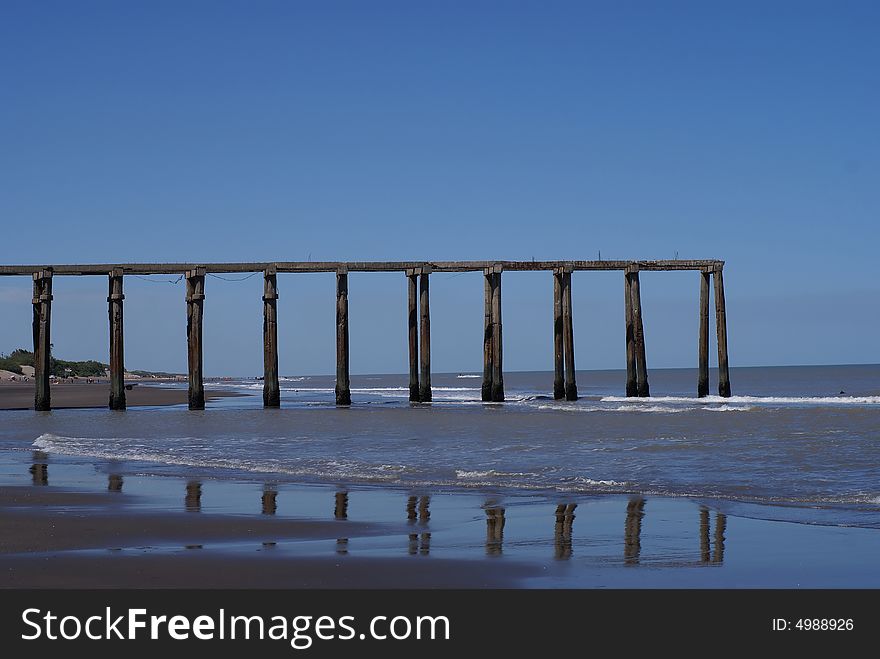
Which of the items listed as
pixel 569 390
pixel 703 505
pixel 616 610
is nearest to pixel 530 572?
pixel 616 610

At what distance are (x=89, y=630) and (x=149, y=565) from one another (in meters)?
1.69

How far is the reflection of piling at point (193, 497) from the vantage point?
10.1 meters

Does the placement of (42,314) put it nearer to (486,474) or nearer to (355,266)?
(355,266)

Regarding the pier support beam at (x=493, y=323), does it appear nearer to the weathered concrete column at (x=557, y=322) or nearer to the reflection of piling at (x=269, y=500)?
the weathered concrete column at (x=557, y=322)

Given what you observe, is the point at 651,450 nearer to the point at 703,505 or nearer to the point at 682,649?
the point at 703,505

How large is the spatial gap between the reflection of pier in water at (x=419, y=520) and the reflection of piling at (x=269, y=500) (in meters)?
1.36

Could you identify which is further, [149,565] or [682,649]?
[149,565]

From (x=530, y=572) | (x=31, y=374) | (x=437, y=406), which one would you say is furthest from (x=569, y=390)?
(x=31, y=374)

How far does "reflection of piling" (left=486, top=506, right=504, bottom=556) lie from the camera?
24.6 feet

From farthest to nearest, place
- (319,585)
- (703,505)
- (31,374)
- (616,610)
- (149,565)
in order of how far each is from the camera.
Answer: (31,374)
(703,505)
(149,565)
(319,585)
(616,610)

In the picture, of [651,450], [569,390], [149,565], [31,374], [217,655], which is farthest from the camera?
[31,374]

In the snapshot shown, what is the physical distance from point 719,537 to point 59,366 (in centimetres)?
8772

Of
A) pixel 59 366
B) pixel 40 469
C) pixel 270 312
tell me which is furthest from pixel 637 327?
pixel 59 366

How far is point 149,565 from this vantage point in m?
6.86
